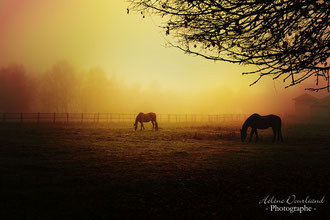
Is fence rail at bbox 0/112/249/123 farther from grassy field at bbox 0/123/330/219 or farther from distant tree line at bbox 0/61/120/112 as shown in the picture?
grassy field at bbox 0/123/330/219

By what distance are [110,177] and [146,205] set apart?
2572mm

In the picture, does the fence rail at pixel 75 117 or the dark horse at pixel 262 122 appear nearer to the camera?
the dark horse at pixel 262 122

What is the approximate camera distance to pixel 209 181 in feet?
23.4

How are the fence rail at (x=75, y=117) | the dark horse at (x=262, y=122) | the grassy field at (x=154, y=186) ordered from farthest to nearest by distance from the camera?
the fence rail at (x=75, y=117) → the dark horse at (x=262, y=122) → the grassy field at (x=154, y=186)

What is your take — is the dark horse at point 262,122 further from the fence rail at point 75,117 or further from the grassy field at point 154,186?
the fence rail at point 75,117

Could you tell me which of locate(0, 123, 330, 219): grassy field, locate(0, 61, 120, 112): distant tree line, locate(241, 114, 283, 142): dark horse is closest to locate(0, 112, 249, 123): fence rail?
locate(0, 61, 120, 112): distant tree line

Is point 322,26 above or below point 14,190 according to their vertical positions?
above

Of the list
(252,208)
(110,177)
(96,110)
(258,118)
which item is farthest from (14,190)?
(96,110)

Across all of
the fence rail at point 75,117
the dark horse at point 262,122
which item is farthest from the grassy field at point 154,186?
the fence rail at point 75,117

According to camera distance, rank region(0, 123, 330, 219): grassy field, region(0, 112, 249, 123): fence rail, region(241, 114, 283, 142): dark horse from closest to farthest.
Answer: region(0, 123, 330, 219): grassy field, region(241, 114, 283, 142): dark horse, region(0, 112, 249, 123): fence rail

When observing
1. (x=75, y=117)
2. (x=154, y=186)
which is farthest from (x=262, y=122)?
(x=75, y=117)

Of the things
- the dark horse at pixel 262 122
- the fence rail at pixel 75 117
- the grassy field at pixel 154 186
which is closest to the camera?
the grassy field at pixel 154 186

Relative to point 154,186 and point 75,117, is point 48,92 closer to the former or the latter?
point 75,117

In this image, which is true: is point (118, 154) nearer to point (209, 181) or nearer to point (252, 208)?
point (209, 181)
